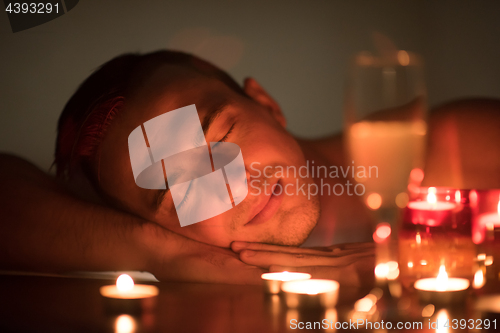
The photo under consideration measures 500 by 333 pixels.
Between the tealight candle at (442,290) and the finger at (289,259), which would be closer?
the tealight candle at (442,290)

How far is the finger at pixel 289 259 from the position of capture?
740 mm

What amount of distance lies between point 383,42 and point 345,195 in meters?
0.44

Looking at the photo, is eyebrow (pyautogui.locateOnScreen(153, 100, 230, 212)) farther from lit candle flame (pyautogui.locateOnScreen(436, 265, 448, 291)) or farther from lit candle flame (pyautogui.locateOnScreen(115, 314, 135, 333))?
lit candle flame (pyautogui.locateOnScreen(436, 265, 448, 291))

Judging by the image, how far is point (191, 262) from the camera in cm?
76

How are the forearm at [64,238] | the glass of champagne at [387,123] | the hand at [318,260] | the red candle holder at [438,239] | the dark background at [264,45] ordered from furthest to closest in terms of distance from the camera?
the dark background at [264,45] < the forearm at [64,238] < the hand at [318,260] < the red candle holder at [438,239] < the glass of champagne at [387,123]

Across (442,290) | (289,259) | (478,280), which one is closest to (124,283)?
(289,259)

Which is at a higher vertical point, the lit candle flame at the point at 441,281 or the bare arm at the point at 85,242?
the bare arm at the point at 85,242

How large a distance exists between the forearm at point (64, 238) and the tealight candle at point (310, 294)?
0.38 meters

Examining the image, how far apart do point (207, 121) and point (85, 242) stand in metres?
0.36

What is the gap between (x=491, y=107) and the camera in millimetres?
1036

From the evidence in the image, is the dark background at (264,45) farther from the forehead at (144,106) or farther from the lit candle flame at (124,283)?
the lit candle flame at (124,283)

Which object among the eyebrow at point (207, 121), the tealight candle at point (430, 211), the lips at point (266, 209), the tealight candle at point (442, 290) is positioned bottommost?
the tealight candle at point (442, 290)

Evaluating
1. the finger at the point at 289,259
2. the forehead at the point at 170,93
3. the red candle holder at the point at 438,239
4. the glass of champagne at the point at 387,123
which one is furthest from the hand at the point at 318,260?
the forehead at the point at 170,93

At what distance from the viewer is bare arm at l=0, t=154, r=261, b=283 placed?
0.79 meters
